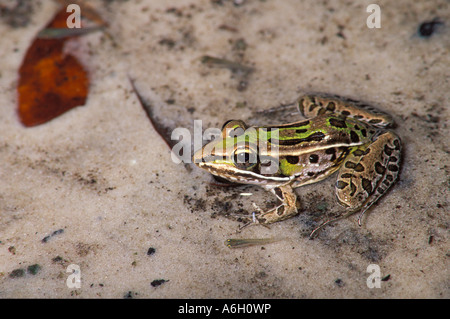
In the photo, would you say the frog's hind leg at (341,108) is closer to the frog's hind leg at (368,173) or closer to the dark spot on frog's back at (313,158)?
the frog's hind leg at (368,173)

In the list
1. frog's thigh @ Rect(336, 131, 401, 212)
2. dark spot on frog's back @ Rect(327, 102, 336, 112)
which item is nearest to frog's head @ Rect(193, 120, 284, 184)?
frog's thigh @ Rect(336, 131, 401, 212)

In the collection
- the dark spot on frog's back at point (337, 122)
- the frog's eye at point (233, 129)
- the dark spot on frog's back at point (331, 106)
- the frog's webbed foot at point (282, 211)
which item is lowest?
the frog's webbed foot at point (282, 211)

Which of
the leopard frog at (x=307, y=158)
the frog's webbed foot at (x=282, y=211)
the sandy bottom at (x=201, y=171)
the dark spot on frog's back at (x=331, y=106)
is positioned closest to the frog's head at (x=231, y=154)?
the leopard frog at (x=307, y=158)

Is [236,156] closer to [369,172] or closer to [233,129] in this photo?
[233,129]

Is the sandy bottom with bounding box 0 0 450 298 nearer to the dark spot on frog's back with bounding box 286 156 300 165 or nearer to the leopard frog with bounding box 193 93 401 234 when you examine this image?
the leopard frog with bounding box 193 93 401 234

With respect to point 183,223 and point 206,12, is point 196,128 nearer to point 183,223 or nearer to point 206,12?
point 183,223

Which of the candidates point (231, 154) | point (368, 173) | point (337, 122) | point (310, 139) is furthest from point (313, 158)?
point (231, 154)
